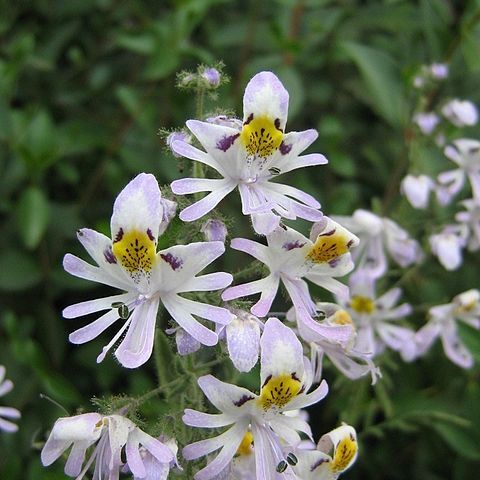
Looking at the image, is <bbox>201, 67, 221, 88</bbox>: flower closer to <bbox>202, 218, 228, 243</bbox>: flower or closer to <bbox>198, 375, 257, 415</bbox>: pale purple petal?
<bbox>202, 218, 228, 243</bbox>: flower

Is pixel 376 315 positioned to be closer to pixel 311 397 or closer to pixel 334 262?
pixel 334 262

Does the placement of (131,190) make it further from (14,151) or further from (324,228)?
(14,151)

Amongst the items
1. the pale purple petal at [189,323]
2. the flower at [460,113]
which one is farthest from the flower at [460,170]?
the pale purple petal at [189,323]

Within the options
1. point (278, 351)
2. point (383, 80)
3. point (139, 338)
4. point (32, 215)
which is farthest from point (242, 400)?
point (383, 80)

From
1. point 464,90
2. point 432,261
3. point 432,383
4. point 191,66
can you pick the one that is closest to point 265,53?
point 191,66

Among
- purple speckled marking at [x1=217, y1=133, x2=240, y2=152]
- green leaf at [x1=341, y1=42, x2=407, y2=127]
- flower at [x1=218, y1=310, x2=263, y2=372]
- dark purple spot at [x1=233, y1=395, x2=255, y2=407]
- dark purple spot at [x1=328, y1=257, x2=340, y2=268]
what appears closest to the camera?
flower at [x1=218, y1=310, x2=263, y2=372]

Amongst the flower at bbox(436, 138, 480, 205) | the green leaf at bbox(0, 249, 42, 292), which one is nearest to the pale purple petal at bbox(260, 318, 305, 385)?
the flower at bbox(436, 138, 480, 205)
